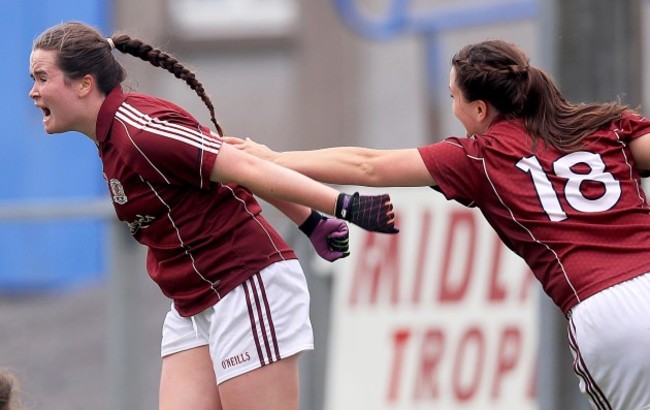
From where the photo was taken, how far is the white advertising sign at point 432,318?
6.93m

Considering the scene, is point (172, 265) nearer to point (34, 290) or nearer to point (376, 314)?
point (376, 314)

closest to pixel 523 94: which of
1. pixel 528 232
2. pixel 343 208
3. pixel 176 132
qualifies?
pixel 528 232

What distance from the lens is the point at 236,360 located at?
451 cm

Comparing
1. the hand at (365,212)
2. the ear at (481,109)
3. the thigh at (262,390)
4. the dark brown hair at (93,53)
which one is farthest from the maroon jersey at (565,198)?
the dark brown hair at (93,53)

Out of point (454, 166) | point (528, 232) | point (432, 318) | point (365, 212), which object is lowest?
point (432, 318)

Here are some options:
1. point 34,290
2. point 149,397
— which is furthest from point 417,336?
point 34,290

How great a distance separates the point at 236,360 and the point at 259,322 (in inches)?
5.4

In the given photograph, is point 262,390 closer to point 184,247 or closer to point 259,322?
point 259,322

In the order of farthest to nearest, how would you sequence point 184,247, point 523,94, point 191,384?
point 191,384 < point 184,247 < point 523,94

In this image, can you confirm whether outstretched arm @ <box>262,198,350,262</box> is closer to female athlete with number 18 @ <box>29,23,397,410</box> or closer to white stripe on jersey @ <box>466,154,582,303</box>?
female athlete with number 18 @ <box>29,23,397,410</box>

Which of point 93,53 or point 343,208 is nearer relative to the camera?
point 343,208

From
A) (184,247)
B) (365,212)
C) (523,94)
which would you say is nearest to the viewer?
(365,212)

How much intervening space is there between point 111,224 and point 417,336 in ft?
5.60

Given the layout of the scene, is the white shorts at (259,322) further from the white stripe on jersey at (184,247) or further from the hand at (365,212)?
the hand at (365,212)
